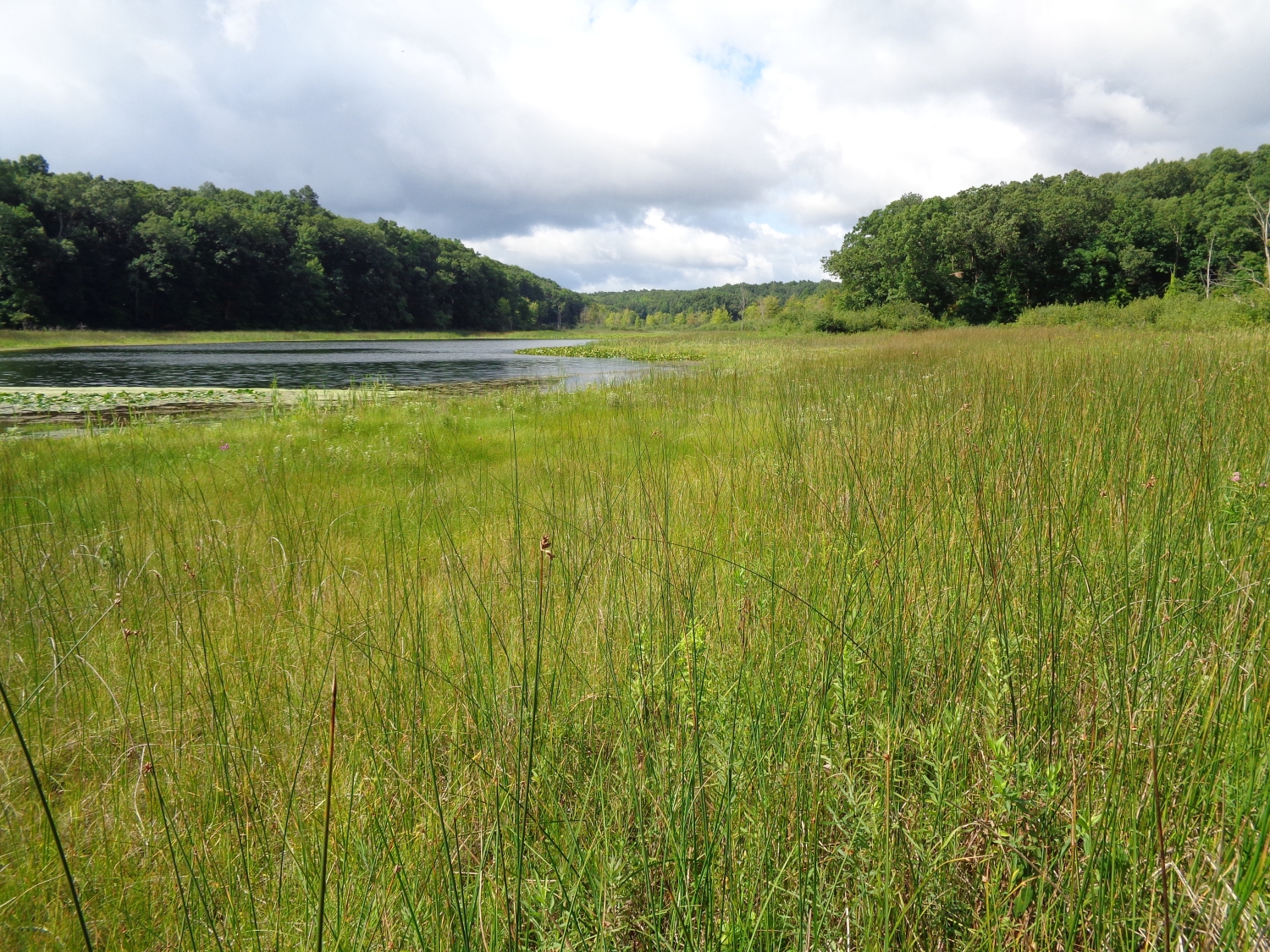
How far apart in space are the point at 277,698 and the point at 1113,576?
2337 millimetres

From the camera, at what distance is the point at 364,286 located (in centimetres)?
5744

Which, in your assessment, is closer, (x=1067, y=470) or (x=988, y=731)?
(x=988, y=731)

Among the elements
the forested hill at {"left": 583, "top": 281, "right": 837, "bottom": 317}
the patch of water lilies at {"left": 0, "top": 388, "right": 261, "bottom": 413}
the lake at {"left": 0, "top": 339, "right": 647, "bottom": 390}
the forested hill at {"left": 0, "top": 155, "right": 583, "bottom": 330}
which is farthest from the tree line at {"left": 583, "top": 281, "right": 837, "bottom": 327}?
the patch of water lilies at {"left": 0, "top": 388, "right": 261, "bottom": 413}

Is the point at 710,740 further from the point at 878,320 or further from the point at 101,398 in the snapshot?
the point at 878,320

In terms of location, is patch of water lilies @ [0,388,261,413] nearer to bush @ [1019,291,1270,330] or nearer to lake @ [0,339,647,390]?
lake @ [0,339,647,390]

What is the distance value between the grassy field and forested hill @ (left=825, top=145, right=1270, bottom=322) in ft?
118

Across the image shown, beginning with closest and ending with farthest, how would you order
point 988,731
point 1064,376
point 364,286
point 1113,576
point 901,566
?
point 988,731 → point 1113,576 → point 901,566 → point 1064,376 → point 364,286

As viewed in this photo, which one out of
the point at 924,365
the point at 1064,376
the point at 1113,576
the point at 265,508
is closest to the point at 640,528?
the point at 1113,576

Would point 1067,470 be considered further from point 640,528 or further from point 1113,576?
point 640,528

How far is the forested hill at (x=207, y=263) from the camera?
3425 cm

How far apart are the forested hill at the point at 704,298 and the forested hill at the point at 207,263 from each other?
1882 inches

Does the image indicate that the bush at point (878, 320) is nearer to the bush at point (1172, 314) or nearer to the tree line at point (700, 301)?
the bush at point (1172, 314)

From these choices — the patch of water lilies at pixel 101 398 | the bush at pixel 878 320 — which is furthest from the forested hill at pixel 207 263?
the bush at pixel 878 320

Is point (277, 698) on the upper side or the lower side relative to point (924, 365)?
lower
